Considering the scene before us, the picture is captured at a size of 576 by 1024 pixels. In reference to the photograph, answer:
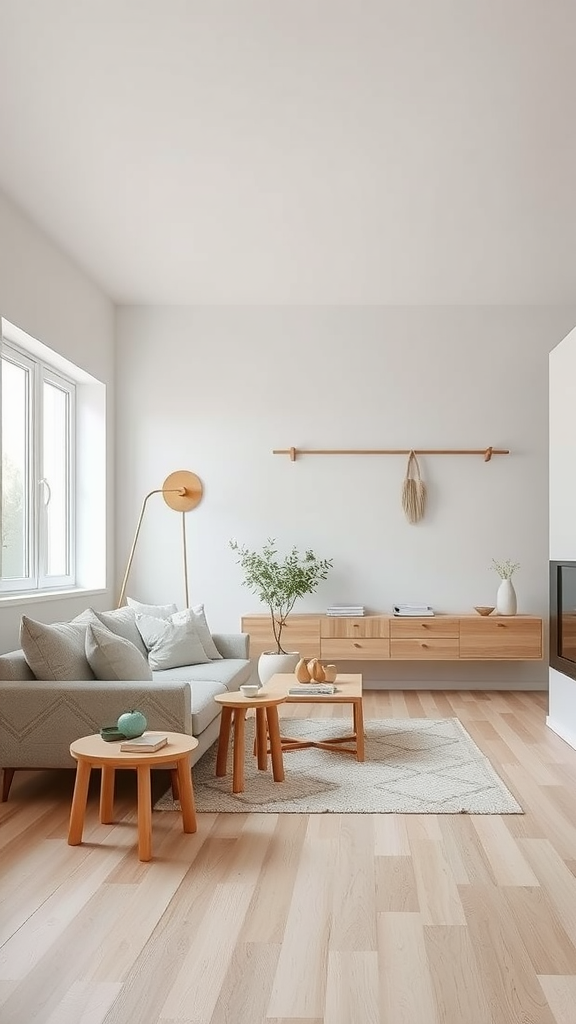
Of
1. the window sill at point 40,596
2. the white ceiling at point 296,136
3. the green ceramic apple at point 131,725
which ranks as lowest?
the green ceramic apple at point 131,725

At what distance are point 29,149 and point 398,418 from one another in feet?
11.9

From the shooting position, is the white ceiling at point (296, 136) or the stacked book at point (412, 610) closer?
the white ceiling at point (296, 136)

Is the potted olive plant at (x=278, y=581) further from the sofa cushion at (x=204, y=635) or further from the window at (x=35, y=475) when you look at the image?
the window at (x=35, y=475)

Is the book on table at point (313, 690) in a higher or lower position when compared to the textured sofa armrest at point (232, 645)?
lower

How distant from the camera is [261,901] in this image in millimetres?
2781

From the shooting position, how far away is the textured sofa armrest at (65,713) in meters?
3.83

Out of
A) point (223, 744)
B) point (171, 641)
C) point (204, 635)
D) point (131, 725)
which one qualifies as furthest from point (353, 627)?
point (131, 725)

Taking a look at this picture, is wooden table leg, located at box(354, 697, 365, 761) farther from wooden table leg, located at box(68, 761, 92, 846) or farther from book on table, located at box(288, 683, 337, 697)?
wooden table leg, located at box(68, 761, 92, 846)

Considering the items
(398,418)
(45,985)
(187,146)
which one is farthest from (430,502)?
(45,985)

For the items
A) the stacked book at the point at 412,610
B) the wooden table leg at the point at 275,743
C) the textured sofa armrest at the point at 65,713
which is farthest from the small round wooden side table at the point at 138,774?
the stacked book at the point at 412,610

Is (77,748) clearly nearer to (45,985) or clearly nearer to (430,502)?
(45,985)

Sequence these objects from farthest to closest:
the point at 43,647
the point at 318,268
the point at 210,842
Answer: the point at 318,268 → the point at 43,647 → the point at 210,842

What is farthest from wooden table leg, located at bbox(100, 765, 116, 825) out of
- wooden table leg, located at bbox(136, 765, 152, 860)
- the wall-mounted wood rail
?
the wall-mounted wood rail

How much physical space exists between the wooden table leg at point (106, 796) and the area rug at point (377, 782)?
0.80 feet
